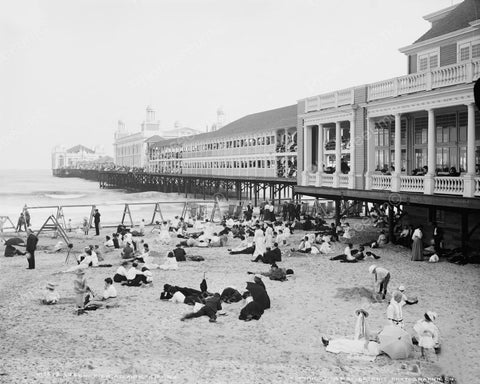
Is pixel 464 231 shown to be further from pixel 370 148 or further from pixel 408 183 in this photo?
pixel 370 148

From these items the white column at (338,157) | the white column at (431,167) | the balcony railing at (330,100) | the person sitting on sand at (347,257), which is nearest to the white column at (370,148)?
the balcony railing at (330,100)

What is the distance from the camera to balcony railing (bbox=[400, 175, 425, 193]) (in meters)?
18.2

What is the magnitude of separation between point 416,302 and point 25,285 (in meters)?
11.2

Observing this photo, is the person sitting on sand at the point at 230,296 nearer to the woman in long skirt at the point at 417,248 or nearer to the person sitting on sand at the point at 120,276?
the person sitting on sand at the point at 120,276

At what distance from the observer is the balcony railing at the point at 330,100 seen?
22348 mm

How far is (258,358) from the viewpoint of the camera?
31.3ft

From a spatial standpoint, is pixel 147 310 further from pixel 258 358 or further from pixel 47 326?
pixel 258 358

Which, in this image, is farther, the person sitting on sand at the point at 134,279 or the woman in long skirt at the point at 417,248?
the woman in long skirt at the point at 417,248

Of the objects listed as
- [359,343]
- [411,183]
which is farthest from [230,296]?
[411,183]

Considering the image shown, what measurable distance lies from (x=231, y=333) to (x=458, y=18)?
16.8 m

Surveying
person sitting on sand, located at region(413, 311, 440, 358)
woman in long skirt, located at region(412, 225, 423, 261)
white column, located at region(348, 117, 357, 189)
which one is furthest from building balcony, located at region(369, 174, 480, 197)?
person sitting on sand, located at region(413, 311, 440, 358)

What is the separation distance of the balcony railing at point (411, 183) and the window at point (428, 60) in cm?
532

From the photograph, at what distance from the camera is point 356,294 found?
45.1 feet

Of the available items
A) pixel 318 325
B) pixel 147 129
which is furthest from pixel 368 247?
pixel 147 129
